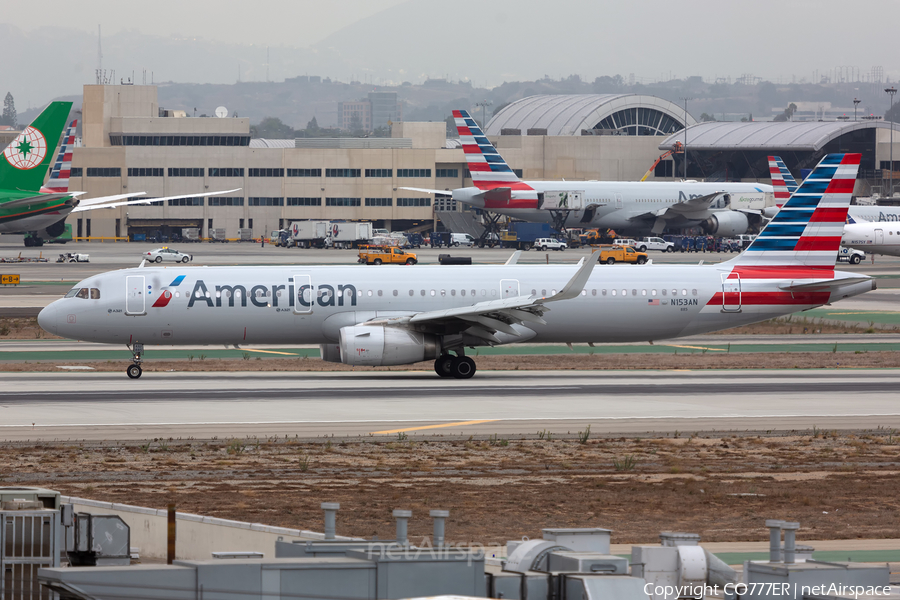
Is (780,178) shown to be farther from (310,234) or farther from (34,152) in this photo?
(34,152)

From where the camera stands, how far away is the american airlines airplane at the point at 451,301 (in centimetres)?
3909

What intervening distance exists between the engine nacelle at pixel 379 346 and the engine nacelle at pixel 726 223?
100272 millimetres

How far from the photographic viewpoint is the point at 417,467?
2420cm

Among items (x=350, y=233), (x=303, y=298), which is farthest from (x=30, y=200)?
(x=303, y=298)

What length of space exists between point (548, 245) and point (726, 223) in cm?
2155

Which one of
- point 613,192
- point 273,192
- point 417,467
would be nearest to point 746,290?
point 417,467

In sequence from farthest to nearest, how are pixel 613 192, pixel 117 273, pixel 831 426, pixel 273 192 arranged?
pixel 273 192
pixel 613 192
pixel 117 273
pixel 831 426

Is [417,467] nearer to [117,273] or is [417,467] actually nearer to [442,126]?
[117,273]

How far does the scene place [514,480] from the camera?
22875mm

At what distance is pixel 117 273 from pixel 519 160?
466 ft

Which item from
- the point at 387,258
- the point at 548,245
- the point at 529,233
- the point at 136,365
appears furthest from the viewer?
the point at 529,233

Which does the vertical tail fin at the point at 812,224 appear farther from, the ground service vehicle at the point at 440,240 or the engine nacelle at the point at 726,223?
the ground service vehicle at the point at 440,240

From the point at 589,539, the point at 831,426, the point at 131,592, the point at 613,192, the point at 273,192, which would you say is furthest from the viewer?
the point at 273,192

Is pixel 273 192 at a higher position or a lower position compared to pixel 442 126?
lower
